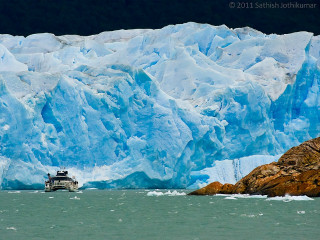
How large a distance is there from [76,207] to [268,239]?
918cm

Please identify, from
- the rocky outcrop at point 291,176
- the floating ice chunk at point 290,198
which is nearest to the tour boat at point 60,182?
the rocky outcrop at point 291,176

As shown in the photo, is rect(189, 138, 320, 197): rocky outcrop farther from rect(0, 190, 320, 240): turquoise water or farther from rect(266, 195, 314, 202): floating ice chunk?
rect(0, 190, 320, 240): turquoise water

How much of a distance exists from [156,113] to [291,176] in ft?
33.5

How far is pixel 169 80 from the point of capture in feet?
115

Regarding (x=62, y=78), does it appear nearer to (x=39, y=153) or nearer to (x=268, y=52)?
(x=39, y=153)

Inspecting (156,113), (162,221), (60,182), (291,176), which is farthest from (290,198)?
(60,182)

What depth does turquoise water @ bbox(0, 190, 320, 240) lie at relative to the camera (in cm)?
1122

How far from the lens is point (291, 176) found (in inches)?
851

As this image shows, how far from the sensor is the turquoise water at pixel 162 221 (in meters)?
11.2

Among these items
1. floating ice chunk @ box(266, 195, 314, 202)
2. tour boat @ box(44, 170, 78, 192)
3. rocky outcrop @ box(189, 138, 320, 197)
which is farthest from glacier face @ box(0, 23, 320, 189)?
floating ice chunk @ box(266, 195, 314, 202)

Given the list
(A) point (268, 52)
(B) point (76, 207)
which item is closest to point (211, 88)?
(A) point (268, 52)

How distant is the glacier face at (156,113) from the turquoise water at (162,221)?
9.31 meters

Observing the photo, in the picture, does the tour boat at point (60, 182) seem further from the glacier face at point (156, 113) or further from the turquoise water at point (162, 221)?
the turquoise water at point (162, 221)

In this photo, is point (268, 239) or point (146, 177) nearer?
point (268, 239)
